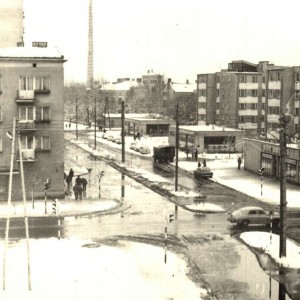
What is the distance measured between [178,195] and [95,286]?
2221 cm

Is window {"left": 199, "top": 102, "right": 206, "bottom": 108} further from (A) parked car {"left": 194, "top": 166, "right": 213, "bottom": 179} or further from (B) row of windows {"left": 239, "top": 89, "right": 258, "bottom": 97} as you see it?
(A) parked car {"left": 194, "top": 166, "right": 213, "bottom": 179}

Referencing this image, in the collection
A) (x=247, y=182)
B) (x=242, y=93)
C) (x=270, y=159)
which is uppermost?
(x=242, y=93)

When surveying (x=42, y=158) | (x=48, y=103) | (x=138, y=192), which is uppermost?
(x=48, y=103)

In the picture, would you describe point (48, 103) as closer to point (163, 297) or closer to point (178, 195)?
point (178, 195)

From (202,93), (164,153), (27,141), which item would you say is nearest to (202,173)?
(164,153)

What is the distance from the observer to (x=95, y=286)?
22.6 m

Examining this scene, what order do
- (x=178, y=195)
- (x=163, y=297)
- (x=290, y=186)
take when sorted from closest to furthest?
(x=163, y=297)
(x=178, y=195)
(x=290, y=186)

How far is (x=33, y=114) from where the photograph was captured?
42.0 metres

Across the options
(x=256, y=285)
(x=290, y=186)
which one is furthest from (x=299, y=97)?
(x=256, y=285)

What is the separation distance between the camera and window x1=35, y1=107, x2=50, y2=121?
42.1 m

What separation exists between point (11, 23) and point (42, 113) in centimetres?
1276

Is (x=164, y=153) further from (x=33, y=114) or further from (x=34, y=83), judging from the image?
(x=34, y=83)

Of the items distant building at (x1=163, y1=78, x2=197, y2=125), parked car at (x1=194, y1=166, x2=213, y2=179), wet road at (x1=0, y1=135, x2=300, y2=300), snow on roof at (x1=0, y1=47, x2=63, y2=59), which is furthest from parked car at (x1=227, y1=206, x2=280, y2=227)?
distant building at (x1=163, y1=78, x2=197, y2=125)

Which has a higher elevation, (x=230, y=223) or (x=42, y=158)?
(x=42, y=158)
